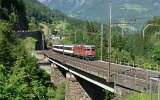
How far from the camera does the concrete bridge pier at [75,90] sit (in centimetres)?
6556

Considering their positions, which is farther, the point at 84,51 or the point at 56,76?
the point at 56,76

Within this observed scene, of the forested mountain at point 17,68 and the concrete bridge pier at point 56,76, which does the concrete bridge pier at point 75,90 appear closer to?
the forested mountain at point 17,68

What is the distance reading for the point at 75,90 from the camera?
66688 mm

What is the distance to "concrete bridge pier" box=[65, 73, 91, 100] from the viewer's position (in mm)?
65562

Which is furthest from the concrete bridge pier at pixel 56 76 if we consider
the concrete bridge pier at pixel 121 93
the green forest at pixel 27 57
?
the concrete bridge pier at pixel 121 93

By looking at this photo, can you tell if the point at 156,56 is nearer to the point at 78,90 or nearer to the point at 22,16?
the point at 78,90

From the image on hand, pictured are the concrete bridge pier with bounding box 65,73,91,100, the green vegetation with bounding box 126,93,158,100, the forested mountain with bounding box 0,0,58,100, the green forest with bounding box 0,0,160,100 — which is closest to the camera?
the forested mountain with bounding box 0,0,58,100

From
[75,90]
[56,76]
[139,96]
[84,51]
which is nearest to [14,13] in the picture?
[56,76]

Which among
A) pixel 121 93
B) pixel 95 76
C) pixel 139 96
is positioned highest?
pixel 139 96

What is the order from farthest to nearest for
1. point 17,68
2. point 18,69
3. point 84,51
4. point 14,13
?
point 14,13 < point 84,51 < point 17,68 < point 18,69

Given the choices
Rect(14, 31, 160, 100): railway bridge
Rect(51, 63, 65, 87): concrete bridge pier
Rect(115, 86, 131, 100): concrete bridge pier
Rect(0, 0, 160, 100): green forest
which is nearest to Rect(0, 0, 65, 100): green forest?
Rect(0, 0, 160, 100): green forest

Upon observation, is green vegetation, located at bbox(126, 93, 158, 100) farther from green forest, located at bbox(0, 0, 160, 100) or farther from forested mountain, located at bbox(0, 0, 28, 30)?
forested mountain, located at bbox(0, 0, 28, 30)

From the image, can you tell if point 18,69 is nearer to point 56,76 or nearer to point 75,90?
point 75,90

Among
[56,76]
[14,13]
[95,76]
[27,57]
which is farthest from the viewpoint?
[14,13]
